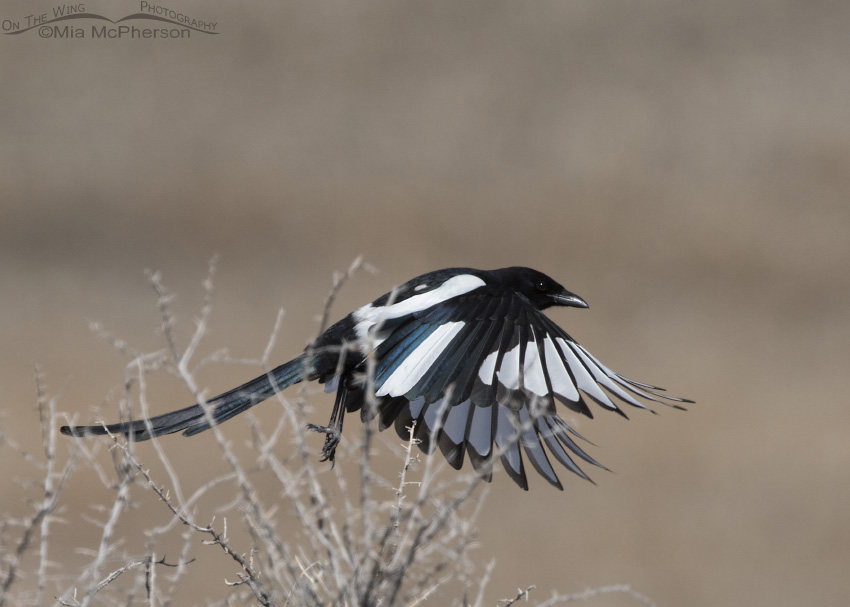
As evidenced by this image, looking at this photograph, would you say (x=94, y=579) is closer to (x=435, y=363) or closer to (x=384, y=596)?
(x=384, y=596)

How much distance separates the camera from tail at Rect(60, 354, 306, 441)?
5.96 ft

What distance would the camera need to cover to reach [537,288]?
283cm

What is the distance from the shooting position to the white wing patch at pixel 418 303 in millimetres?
2202

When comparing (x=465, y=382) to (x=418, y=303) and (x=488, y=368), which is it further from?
(x=418, y=303)

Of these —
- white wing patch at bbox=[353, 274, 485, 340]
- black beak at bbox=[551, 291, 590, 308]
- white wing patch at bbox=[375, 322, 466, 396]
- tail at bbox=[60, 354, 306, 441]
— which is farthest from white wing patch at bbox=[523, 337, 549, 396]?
black beak at bbox=[551, 291, 590, 308]

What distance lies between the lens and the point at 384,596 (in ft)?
3.79

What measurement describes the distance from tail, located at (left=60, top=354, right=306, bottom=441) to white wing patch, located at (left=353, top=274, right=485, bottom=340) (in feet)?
0.61

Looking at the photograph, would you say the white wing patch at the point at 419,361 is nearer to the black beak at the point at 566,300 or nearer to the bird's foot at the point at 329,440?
the bird's foot at the point at 329,440

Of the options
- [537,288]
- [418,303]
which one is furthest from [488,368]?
[537,288]

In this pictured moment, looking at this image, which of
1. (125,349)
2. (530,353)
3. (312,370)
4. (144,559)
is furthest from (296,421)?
(312,370)

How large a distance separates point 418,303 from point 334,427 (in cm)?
36

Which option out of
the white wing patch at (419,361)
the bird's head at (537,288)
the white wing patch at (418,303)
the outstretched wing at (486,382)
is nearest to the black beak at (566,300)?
the bird's head at (537,288)

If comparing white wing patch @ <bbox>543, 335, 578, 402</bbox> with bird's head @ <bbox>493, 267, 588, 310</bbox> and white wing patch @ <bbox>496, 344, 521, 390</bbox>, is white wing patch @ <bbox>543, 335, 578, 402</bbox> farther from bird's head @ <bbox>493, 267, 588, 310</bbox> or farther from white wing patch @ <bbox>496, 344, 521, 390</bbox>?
bird's head @ <bbox>493, 267, 588, 310</bbox>

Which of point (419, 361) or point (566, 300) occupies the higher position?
point (566, 300)
